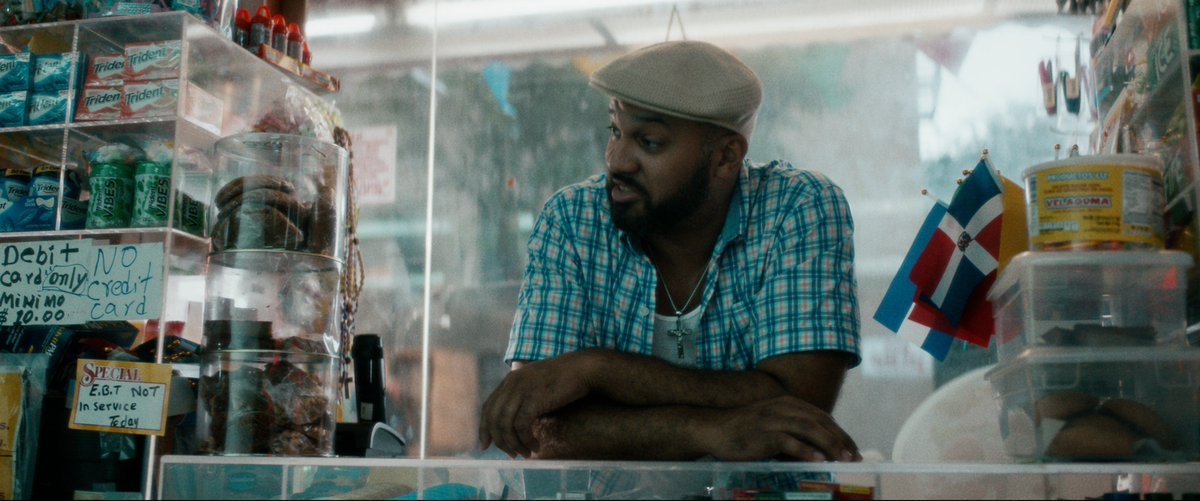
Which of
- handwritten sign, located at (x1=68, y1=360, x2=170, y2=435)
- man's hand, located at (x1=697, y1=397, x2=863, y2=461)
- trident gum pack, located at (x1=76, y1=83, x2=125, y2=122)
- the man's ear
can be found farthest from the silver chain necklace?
trident gum pack, located at (x1=76, y1=83, x2=125, y2=122)

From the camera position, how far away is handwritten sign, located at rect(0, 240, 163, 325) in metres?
1.93

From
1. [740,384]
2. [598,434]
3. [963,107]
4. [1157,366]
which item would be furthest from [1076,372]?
→ [963,107]

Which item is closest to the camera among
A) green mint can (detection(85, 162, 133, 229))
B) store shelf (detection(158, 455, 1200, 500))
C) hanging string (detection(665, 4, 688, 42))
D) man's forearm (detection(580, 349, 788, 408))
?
store shelf (detection(158, 455, 1200, 500))

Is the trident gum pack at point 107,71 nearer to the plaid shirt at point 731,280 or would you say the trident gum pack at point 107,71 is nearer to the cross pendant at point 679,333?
the plaid shirt at point 731,280

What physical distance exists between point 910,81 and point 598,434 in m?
2.06

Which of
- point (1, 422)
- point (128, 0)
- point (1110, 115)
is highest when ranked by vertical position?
point (128, 0)

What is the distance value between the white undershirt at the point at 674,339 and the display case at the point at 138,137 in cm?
86

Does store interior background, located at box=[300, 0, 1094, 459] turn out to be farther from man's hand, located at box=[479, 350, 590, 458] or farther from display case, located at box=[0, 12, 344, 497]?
man's hand, located at box=[479, 350, 590, 458]

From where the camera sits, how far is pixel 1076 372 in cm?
116

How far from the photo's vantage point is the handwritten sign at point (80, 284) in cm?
193

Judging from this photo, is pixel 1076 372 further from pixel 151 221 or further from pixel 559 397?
pixel 151 221

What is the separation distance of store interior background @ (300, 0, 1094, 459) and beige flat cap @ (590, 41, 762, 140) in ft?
4.87

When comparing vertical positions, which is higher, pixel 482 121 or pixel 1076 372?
pixel 482 121

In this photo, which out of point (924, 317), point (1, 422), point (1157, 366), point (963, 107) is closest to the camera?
point (1157, 366)
